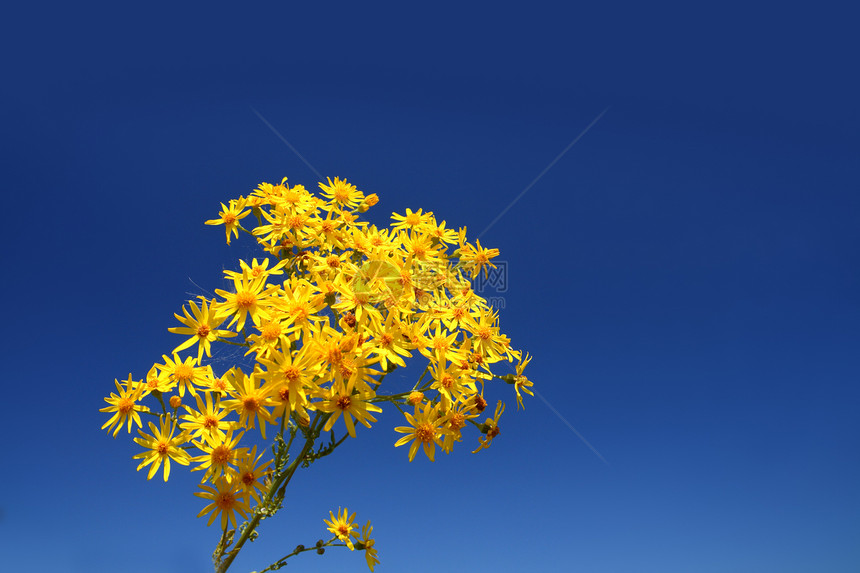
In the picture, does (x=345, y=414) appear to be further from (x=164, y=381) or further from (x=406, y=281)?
(x=164, y=381)

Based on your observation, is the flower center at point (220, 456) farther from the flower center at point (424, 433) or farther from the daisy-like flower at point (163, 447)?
the flower center at point (424, 433)

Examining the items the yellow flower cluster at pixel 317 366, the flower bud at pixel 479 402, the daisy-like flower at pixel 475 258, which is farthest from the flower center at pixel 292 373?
the daisy-like flower at pixel 475 258

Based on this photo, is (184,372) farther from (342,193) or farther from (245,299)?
(342,193)

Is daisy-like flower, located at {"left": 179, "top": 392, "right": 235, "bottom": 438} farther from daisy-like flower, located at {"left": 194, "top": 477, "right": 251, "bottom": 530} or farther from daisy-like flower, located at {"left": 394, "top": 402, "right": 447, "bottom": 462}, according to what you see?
daisy-like flower, located at {"left": 394, "top": 402, "right": 447, "bottom": 462}

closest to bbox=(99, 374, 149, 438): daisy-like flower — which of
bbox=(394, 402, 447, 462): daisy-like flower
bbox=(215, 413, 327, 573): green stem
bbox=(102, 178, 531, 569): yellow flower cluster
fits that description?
bbox=(102, 178, 531, 569): yellow flower cluster

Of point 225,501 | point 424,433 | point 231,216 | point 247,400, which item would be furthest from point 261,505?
point 231,216

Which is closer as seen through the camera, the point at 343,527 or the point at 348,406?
the point at 348,406
